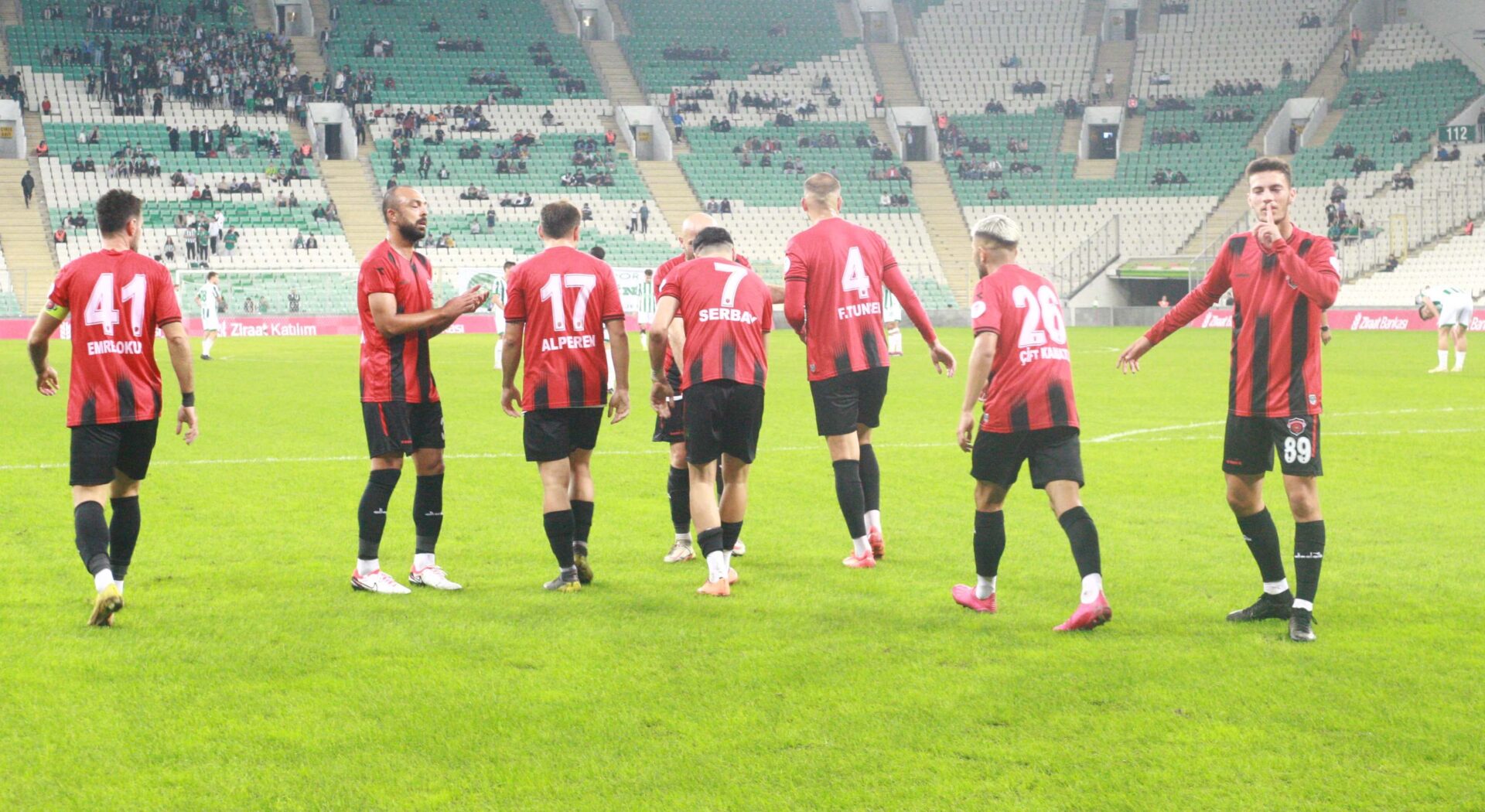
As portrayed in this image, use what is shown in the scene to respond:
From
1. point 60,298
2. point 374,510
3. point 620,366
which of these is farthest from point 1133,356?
point 60,298

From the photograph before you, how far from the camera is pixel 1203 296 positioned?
701 centimetres

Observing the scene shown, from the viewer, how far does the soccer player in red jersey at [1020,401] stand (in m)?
6.70

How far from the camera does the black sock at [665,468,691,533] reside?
886cm

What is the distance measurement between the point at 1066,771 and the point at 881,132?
198 ft

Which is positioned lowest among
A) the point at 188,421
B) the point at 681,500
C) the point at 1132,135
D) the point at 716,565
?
the point at 716,565

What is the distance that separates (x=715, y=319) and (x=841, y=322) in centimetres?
101

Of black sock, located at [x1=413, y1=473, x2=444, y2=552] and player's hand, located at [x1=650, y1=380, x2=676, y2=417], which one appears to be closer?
player's hand, located at [x1=650, y1=380, x2=676, y2=417]

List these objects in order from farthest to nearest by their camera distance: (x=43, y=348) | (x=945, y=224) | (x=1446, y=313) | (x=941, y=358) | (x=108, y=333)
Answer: (x=945, y=224) → (x=1446, y=313) → (x=941, y=358) → (x=43, y=348) → (x=108, y=333)

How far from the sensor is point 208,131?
55250mm

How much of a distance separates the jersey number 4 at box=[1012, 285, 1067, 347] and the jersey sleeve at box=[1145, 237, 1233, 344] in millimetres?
471

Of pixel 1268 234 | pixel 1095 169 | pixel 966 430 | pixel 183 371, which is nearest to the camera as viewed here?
pixel 1268 234

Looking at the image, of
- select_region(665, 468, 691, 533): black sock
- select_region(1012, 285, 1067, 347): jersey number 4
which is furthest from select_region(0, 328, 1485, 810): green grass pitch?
select_region(1012, 285, 1067, 347): jersey number 4

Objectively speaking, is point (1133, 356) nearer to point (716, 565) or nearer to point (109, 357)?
point (716, 565)

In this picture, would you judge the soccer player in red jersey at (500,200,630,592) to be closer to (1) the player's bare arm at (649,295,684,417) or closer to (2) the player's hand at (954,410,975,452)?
(1) the player's bare arm at (649,295,684,417)
